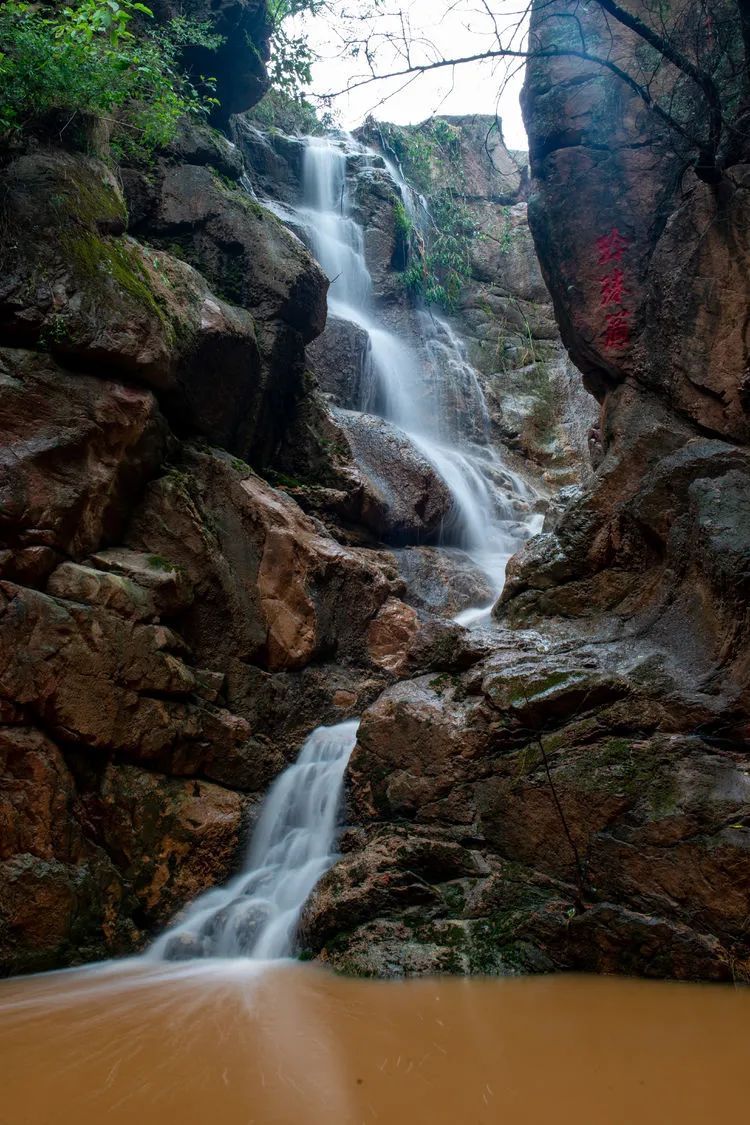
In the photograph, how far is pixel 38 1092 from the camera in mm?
2650

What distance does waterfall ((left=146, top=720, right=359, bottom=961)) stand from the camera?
485 cm

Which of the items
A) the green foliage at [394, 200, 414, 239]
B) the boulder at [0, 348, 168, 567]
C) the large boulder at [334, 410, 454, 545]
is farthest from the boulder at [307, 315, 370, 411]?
the boulder at [0, 348, 168, 567]

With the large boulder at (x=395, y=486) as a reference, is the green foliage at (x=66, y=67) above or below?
above

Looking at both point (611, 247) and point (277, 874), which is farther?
point (611, 247)

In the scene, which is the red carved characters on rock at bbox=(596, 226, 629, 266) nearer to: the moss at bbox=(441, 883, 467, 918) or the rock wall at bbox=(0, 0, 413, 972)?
the rock wall at bbox=(0, 0, 413, 972)

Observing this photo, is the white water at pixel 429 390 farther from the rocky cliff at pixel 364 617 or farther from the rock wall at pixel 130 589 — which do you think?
the rock wall at pixel 130 589

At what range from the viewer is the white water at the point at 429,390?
11141 mm

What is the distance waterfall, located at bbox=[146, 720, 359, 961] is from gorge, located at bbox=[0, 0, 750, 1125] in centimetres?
3

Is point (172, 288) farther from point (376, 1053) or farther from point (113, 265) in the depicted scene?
point (376, 1053)

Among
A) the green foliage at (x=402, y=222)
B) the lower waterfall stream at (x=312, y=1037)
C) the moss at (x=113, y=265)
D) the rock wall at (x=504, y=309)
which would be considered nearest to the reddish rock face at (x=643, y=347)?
the lower waterfall stream at (x=312, y=1037)

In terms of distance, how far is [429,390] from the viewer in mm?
14203

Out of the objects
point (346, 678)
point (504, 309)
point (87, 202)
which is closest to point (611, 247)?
point (87, 202)

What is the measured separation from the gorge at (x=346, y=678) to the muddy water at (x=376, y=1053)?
0.08ft

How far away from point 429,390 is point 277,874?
10.8 meters
